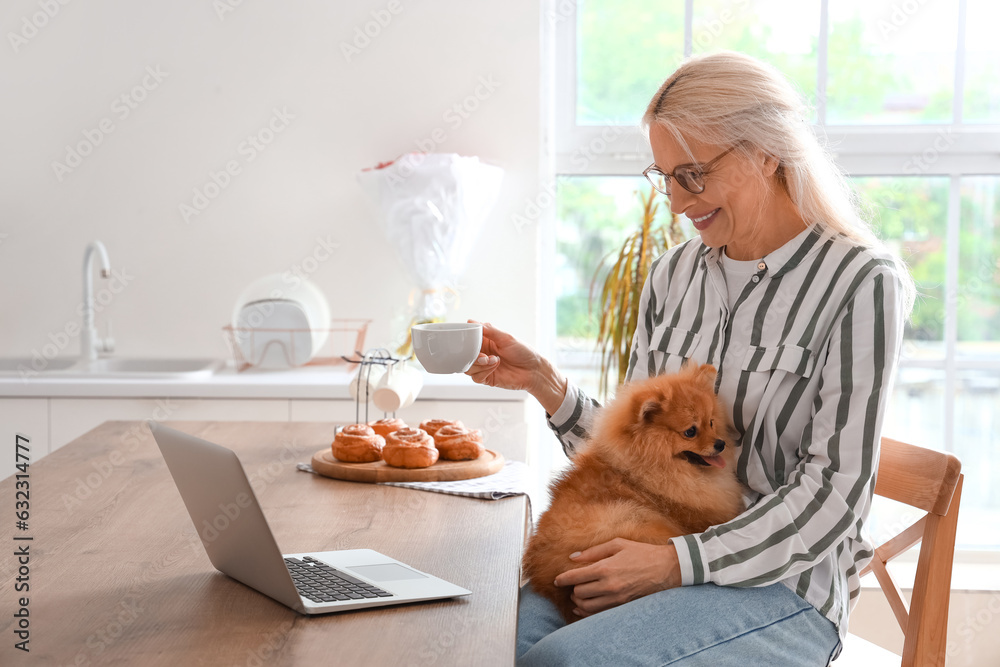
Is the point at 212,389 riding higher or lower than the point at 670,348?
lower

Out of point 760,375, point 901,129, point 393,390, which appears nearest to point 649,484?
point 760,375

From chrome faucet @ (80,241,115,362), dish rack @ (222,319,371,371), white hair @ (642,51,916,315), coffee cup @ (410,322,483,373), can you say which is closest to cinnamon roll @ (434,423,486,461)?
coffee cup @ (410,322,483,373)

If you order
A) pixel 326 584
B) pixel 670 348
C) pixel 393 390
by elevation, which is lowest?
pixel 326 584

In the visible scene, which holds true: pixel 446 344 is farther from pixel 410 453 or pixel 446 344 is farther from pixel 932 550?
pixel 932 550

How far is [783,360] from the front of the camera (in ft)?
4.36

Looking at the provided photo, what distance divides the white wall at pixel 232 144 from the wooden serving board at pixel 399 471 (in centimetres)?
148

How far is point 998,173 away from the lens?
2.94 meters

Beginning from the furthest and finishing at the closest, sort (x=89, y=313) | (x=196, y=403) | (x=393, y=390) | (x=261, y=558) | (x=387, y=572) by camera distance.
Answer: (x=89, y=313) < (x=196, y=403) < (x=393, y=390) < (x=387, y=572) < (x=261, y=558)

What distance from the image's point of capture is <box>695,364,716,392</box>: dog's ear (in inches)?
53.7

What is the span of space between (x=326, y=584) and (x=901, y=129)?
8.88 ft

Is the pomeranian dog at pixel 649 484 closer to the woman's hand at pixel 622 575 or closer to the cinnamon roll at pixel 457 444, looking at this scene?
the woman's hand at pixel 622 575

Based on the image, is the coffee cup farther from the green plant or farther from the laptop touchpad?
the green plant

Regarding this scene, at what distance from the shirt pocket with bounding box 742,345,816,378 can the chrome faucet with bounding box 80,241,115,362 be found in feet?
7.75

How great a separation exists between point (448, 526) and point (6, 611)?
57cm
